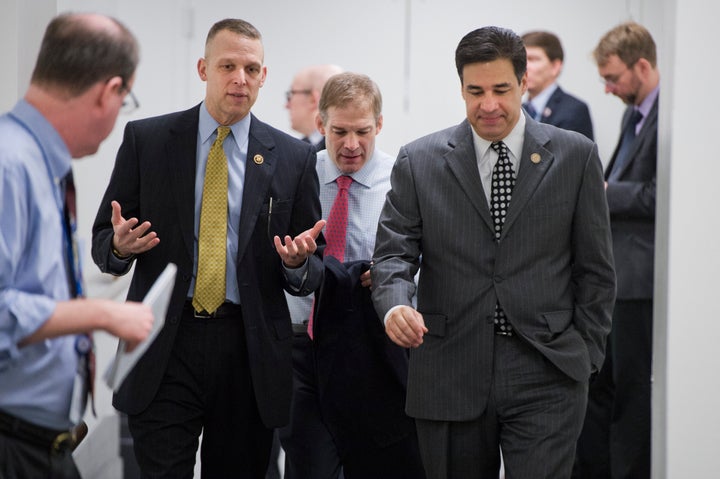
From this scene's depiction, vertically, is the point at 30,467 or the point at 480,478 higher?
the point at 30,467

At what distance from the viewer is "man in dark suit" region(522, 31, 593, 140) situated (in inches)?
198

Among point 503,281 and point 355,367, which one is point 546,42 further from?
point 503,281

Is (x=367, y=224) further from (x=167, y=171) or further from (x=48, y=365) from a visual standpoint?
(x=48, y=365)

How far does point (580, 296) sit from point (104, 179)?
91.4 inches

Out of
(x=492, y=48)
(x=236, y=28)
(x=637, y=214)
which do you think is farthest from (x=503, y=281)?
(x=637, y=214)

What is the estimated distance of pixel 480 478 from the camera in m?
2.87

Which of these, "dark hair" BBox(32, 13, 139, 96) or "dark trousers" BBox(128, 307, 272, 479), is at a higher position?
"dark hair" BBox(32, 13, 139, 96)

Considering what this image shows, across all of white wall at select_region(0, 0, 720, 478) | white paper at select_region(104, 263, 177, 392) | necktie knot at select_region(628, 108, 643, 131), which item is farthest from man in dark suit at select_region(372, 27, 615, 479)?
white wall at select_region(0, 0, 720, 478)

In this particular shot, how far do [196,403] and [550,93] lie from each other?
112 inches

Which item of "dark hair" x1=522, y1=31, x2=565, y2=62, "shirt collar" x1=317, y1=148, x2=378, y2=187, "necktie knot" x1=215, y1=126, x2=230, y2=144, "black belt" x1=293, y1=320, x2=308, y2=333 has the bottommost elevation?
"black belt" x1=293, y1=320, x2=308, y2=333


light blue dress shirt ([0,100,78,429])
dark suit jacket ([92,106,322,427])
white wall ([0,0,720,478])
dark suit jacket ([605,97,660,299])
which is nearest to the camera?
light blue dress shirt ([0,100,78,429])

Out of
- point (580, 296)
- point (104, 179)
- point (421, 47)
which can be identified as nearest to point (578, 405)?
point (580, 296)

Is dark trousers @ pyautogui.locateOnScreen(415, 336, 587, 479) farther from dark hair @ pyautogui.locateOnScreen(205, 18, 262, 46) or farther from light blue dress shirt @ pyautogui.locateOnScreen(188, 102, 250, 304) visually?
dark hair @ pyautogui.locateOnScreen(205, 18, 262, 46)

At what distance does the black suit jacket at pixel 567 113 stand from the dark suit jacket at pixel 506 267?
84.8 inches
